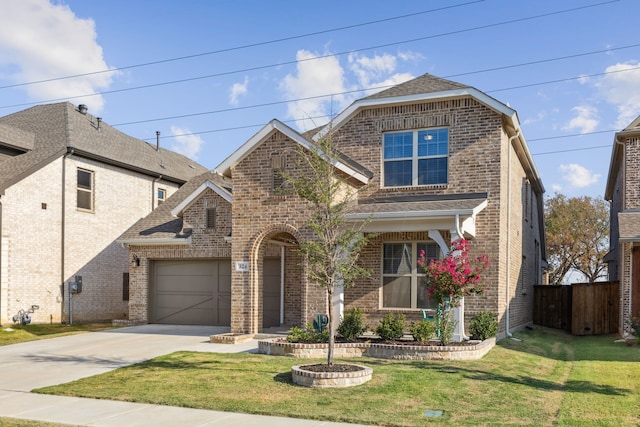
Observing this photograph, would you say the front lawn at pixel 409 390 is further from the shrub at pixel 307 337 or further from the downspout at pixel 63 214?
the downspout at pixel 63 214

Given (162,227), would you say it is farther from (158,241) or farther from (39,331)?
(39,331)

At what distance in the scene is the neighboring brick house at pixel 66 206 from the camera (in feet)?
64.0

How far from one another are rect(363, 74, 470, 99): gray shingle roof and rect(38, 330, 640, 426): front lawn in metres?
7.41

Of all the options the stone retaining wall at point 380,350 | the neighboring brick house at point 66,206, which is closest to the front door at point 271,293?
the stone retaining wall at point 380,350

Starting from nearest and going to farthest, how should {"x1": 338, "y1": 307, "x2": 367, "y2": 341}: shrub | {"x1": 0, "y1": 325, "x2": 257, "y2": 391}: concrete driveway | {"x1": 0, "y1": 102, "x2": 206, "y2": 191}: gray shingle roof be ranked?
{"x1": 0, "y1": 325, "x2": 257, "y2": 391}: concrete driveway < {"x1": 338, "y1": 307, "x2": 367, "y2": 341}: shrub < {"x1": 0, "y1": 102, "x2": 206, "y2": 191}: gray shingle roof

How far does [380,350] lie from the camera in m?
12.3

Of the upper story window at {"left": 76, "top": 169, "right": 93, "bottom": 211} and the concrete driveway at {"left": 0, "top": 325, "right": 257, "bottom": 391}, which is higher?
the upper story window at {"left": 76, "top": 169, "right": 93, "bottom": 211}

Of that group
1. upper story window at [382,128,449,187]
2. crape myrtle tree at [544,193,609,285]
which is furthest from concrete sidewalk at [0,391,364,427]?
crape myrtle tree at [544,193,609,285]

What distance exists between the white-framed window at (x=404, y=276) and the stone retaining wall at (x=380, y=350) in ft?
10.7

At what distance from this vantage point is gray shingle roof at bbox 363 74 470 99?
53.5ft

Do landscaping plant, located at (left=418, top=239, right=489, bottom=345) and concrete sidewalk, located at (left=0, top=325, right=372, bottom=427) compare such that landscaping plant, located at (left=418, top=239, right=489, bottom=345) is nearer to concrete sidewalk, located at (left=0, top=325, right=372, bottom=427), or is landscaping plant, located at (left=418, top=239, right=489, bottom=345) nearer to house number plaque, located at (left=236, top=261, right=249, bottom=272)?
concrete sidewalk, located at (left=0, top=325, right=372, bottom=427)

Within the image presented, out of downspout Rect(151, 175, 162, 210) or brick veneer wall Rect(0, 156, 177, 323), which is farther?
downspout Rect(151, 175, 162, 210)

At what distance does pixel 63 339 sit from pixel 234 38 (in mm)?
10143

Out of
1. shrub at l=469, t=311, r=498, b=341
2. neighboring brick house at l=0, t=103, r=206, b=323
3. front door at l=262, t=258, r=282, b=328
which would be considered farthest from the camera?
neighboring brick house at l=0, t=103, r=206, b=323
